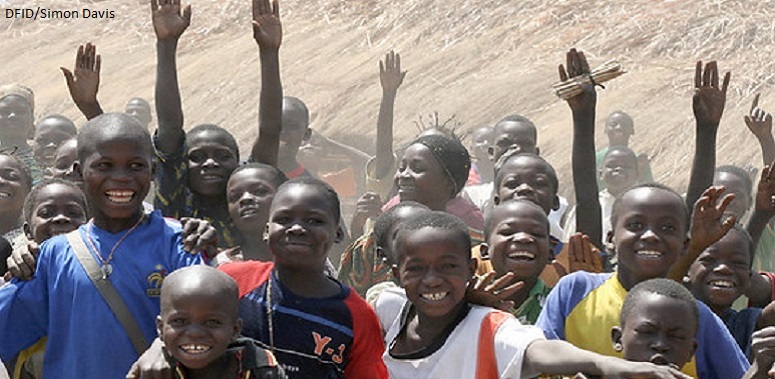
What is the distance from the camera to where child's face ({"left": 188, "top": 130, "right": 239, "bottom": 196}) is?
245 inches

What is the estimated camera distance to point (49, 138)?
8.88 meters

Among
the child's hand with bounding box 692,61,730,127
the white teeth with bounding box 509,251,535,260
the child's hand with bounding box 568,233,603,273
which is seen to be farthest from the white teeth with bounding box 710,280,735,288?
the child's hand with bounding box 692,61,730,127

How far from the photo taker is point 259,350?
4.47 meters

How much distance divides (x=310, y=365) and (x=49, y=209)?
1530 millimetres

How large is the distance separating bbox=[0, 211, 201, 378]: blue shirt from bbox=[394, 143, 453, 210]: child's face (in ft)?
7.00

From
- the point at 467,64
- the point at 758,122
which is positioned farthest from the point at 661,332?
the point at 467,64

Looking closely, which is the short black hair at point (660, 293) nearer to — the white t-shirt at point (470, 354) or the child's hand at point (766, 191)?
the white t-shirt at point (470, 354)

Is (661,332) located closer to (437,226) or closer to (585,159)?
(437,226)

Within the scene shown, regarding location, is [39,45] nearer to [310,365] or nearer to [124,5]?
[124,5]

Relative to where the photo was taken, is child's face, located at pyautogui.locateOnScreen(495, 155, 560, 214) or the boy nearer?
the boy

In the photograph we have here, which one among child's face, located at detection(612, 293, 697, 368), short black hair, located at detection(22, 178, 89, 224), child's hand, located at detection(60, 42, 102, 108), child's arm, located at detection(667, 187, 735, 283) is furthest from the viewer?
child's hand, located at detection(60, 42, 102, 108)

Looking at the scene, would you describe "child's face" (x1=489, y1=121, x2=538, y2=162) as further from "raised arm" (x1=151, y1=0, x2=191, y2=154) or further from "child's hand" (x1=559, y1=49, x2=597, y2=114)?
"raised arm" (x1=151, y1=0, x2=191, y2=154)

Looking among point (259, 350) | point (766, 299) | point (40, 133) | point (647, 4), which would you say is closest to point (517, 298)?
point (766, 299)

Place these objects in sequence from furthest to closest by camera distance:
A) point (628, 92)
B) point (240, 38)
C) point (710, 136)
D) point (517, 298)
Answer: point (240, 38), point (628, 92), point (710, 136), point (517, 298)
